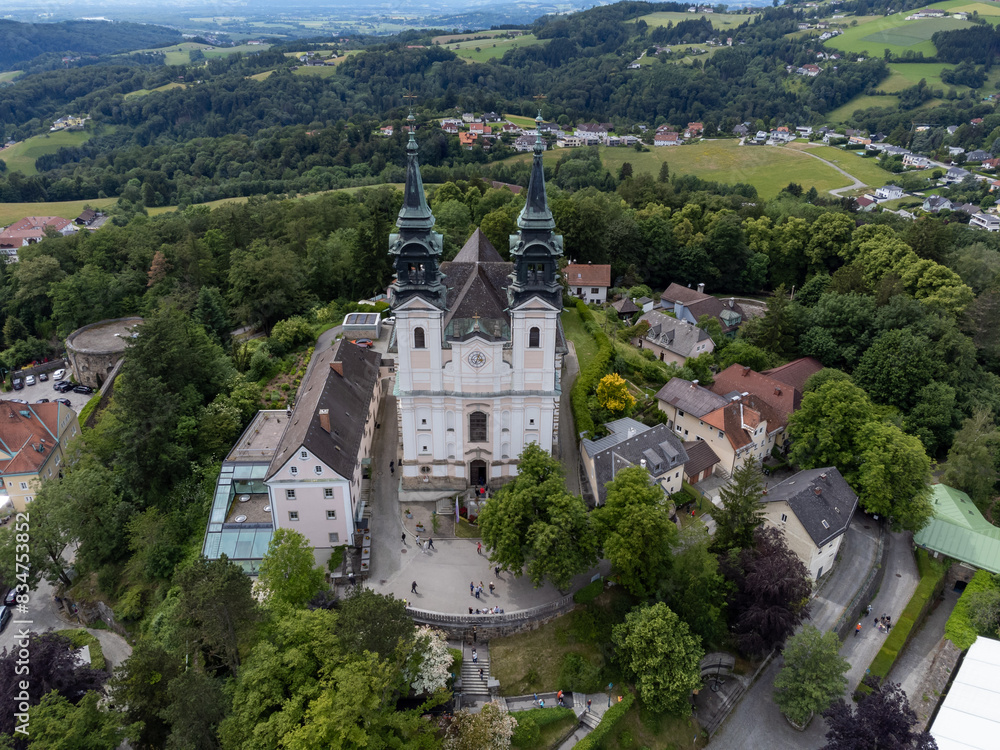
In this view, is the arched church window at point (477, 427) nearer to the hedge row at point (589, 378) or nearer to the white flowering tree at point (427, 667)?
the hedge row at point (589, 378)

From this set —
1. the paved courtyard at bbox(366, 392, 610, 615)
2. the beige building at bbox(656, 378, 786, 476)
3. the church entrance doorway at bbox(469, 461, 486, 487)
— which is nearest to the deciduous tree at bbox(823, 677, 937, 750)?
the paved courtyard at bbox(366, 392, 610, 615)

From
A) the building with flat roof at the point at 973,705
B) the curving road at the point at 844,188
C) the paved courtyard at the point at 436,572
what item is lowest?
the building with flat roof at the point at 973,705

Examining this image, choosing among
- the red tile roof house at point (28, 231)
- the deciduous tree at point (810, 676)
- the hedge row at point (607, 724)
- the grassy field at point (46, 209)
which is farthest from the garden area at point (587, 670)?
the grassy field at point (46, 209)

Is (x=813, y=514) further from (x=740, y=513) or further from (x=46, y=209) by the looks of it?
(x=46, y=209)

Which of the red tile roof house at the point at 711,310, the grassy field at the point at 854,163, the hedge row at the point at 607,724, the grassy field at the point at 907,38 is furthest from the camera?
the grassy field at the point at 907,38

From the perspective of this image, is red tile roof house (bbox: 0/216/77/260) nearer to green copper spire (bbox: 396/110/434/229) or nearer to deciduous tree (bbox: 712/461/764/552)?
green copper spire (bbox: 396/110/434/229)

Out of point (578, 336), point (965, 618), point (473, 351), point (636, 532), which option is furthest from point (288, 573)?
point (965, 618)
